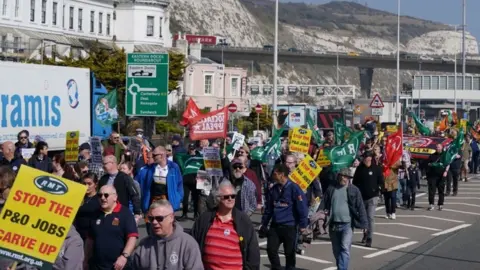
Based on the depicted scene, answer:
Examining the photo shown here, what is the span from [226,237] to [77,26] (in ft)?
255

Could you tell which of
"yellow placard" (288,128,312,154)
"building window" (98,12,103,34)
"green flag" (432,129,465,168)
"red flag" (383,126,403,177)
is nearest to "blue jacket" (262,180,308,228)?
"yellow placard" (288,128,312,154)

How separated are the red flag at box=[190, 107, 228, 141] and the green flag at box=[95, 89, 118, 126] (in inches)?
262

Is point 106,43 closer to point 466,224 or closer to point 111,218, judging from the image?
point 466,224

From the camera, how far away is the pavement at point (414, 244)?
1822cm

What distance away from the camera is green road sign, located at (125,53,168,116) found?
25344 millimetres

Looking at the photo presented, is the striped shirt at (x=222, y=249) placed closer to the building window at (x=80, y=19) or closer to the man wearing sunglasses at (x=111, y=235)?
the man wearing sunglasses at (x=111, y=235)

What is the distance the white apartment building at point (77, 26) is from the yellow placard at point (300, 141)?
126 feet

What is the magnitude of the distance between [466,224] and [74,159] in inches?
321

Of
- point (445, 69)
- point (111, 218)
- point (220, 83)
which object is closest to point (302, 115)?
point (220, 83)

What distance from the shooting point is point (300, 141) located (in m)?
25.8

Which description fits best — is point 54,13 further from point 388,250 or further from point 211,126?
point 388,250

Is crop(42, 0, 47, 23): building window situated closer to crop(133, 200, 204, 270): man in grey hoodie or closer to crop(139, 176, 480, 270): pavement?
crop(139, 176, 480, 270): pavement

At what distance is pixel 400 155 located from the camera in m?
26.5

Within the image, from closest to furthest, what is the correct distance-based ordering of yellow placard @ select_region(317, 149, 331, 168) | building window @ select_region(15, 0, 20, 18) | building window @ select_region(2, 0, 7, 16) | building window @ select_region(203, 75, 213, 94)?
yellow placard @ select_region(317, 149, 331, 168)
building window @ select_region(2, 0, 7, 16)
building window @ select_region(15, 0, 20, 18)
building window @ select_region(203, 75, 213, 94)
